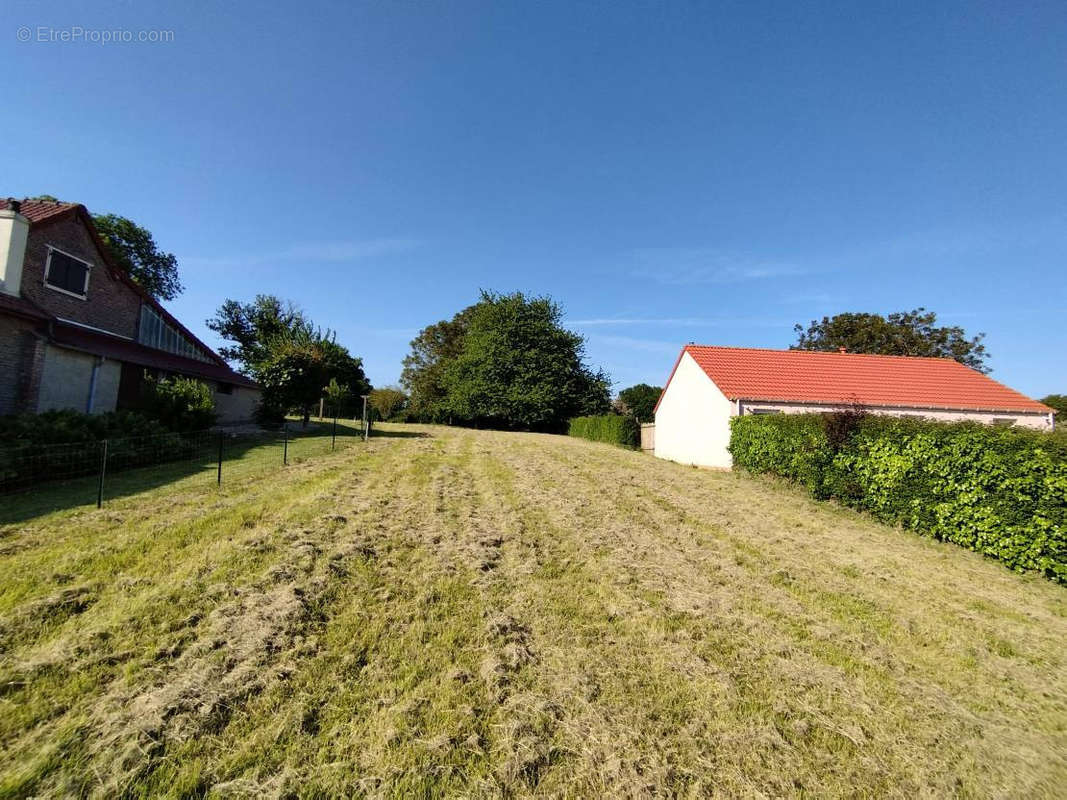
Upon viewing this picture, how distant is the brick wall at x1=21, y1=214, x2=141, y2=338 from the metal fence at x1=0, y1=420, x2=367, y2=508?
6.57 meters

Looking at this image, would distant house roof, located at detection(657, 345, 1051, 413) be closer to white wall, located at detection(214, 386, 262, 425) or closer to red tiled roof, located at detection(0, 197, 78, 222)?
white wall, located at detection(214, 386, 262, 425)

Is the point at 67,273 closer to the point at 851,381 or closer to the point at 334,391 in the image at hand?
→ the point at 334,391

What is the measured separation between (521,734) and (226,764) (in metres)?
1.66

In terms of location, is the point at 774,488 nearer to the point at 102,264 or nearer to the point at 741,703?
the point at 741,703

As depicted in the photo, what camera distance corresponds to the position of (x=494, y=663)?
3.31 m

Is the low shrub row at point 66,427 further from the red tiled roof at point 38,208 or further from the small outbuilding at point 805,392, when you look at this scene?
the small outbuilding at point 805,392

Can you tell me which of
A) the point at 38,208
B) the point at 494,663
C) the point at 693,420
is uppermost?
the point at 38,208

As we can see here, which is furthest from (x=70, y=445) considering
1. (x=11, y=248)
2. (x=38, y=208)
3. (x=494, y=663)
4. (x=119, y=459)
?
(x=38, y=208)

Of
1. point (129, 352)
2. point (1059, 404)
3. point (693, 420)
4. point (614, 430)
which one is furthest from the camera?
point (1059, 404)

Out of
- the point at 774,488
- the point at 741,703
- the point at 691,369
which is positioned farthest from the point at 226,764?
the point at 691,369

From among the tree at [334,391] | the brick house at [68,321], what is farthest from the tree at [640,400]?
the brick house at [68,321]

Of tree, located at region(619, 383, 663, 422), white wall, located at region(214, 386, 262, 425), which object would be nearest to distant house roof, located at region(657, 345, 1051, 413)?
tree, located at region(619, 383, 663, 422)

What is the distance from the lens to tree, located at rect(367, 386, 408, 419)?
43250mm

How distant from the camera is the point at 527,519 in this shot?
7.38m
